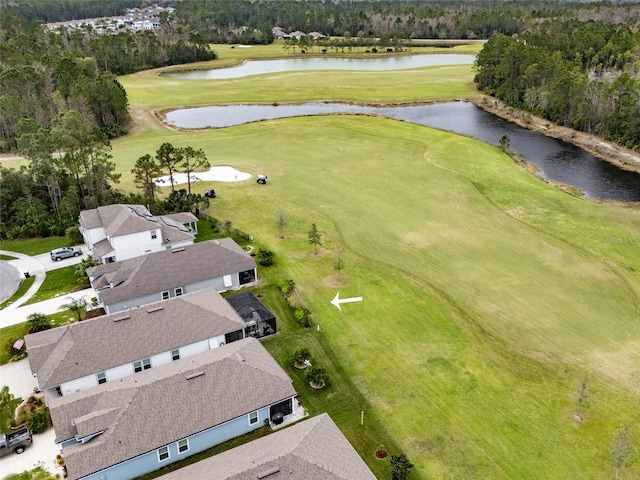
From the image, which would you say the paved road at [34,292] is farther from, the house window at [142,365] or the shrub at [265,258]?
the shrub at [265,258]

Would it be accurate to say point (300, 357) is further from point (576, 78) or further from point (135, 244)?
point (576, 78)

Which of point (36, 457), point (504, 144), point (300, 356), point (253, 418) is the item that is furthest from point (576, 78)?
point (36, 457)

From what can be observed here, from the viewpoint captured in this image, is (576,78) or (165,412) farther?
(576,78)

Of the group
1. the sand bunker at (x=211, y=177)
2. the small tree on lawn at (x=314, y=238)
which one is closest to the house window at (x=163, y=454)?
the small tree on lawn at (x=314, y=238)

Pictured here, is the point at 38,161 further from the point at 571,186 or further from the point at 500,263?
the point at 571,186
